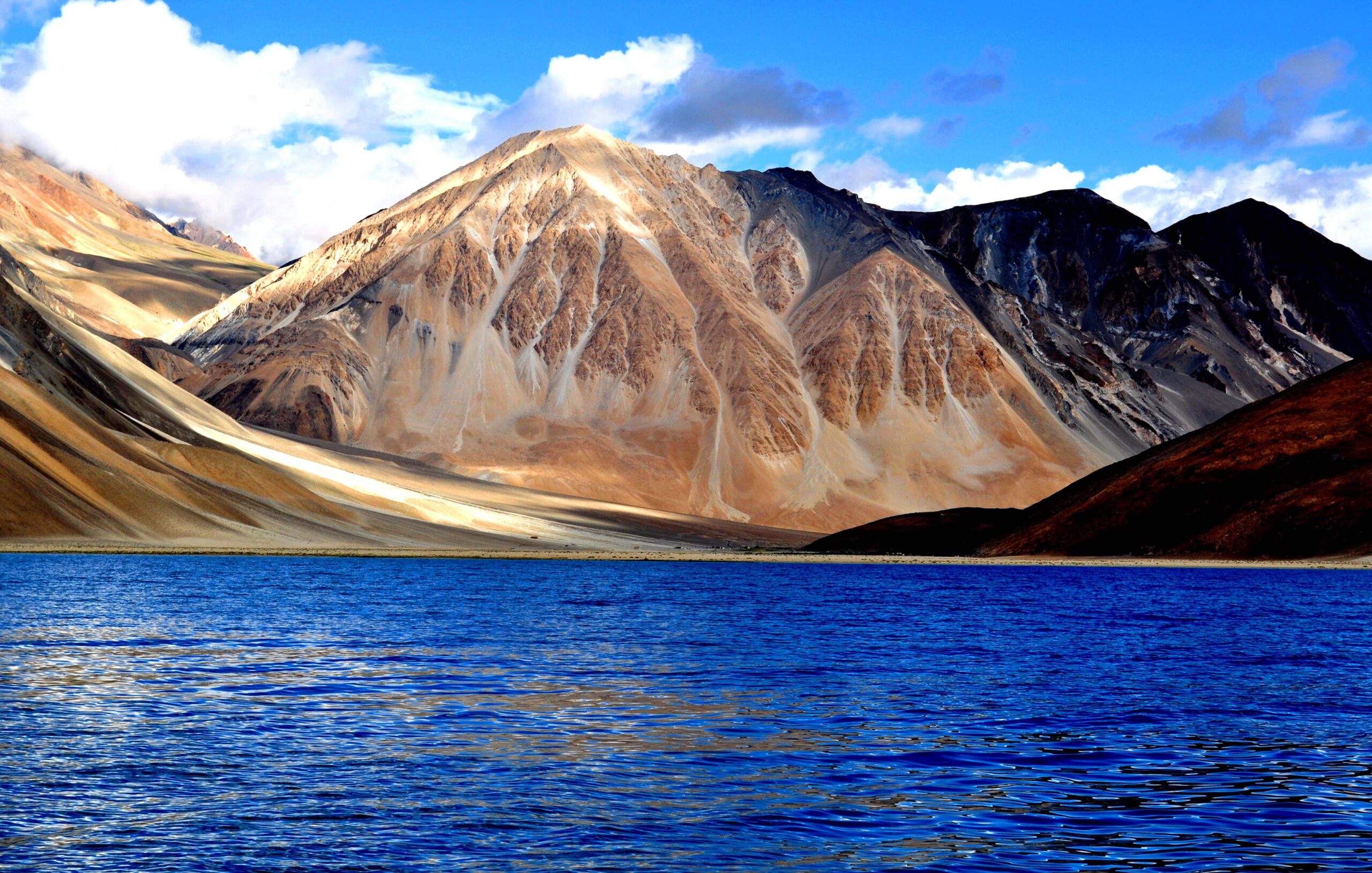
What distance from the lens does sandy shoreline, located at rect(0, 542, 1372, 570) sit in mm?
97125

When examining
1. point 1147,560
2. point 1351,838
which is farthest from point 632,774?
point 1147,560

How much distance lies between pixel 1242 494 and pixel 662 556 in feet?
160

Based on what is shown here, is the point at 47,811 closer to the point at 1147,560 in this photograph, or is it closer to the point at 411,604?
the point at 411,604

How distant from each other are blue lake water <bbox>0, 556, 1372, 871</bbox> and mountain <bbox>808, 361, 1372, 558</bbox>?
54.4 meters

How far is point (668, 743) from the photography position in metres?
Result: 25.1

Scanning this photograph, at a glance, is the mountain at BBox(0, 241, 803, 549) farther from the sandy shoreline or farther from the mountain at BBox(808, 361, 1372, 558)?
the mountain at BBox(808, 361, 1372, 558)

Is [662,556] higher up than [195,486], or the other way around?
[195,486]

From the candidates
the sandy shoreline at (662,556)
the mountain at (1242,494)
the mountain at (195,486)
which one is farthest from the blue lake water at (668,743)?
the mountain at (1242,494)

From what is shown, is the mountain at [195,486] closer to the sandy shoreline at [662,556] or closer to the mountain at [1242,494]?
the sandy shoreline at [662,556]

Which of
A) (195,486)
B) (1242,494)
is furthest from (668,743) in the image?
(195,486)

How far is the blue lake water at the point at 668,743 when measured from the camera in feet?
58.5

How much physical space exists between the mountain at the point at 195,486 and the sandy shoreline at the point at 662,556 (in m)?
2.21

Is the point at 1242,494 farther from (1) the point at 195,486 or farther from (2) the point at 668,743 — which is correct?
(2) the point at 668,743

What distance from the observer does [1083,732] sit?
89.9ft
